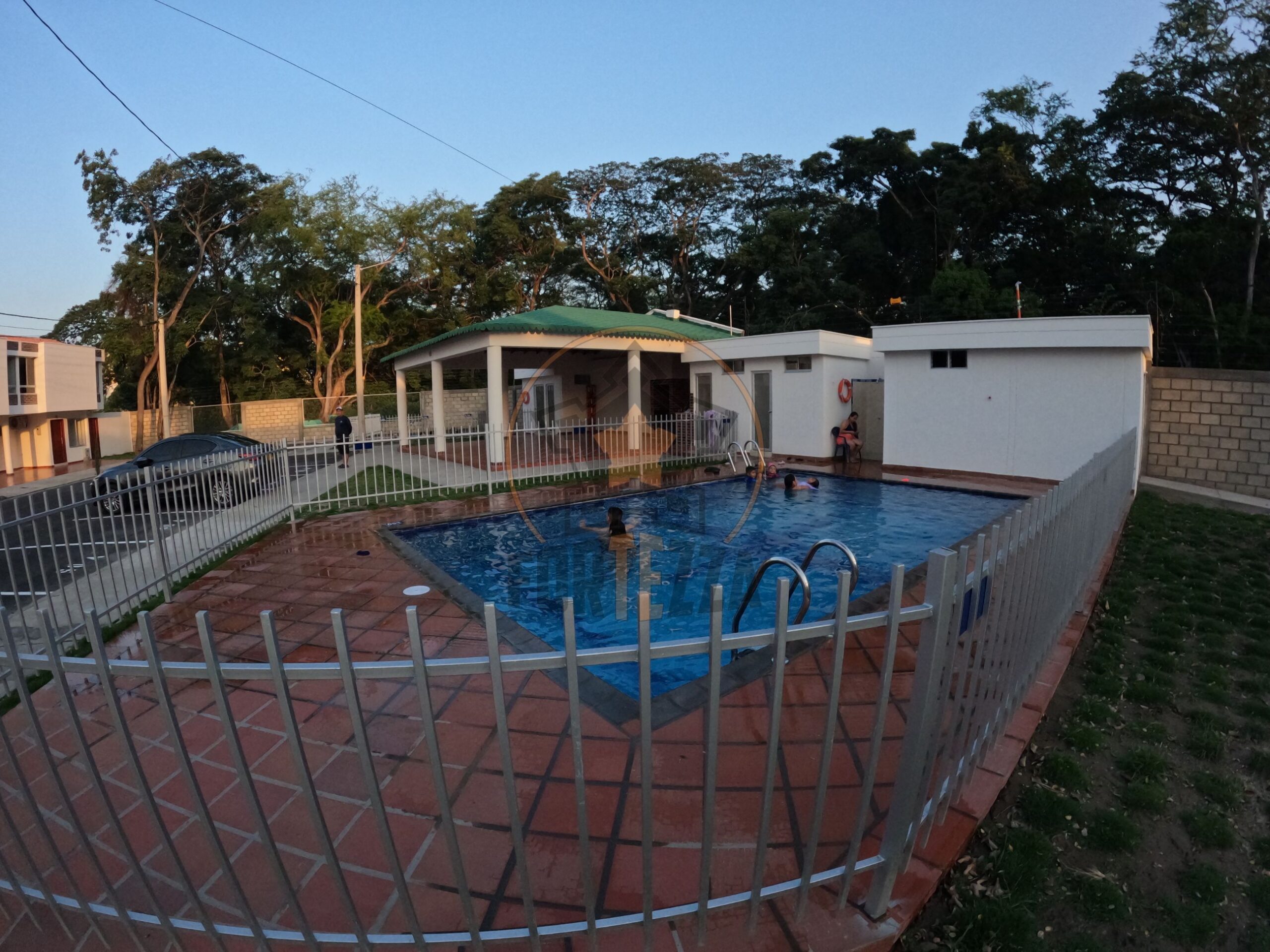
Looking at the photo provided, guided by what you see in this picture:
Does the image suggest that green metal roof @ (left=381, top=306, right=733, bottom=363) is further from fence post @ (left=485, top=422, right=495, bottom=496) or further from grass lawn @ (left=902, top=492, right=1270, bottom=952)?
grass lawn @ (left=902, top=492, right=1270, bottom=952)

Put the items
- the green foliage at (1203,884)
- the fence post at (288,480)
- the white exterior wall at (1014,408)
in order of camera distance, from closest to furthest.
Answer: the green foliage at (1203,884) < the fence post at (288,480) < the white exterior wall at (1014,408)

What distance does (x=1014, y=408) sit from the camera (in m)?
12.2

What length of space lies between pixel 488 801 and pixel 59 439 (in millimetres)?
31279

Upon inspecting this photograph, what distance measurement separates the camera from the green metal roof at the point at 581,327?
14.3 meters

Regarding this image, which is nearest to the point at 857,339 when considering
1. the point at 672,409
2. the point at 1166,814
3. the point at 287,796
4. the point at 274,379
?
the point at 672,409

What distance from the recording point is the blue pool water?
6520mm

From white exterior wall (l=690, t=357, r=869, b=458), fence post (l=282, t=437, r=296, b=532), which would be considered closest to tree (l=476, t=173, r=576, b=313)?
white exterior wall (l=690, t=357, r=869, b=458)

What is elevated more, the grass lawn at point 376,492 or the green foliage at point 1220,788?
the grass lawn at point 376,492

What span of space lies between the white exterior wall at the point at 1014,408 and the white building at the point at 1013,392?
1 cm

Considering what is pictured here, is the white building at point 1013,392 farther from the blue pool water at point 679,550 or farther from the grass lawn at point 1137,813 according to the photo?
the grass lawn at point 1137,813

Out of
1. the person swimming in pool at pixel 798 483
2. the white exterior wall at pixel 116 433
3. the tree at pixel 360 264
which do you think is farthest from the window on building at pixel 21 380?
the person swimming in pool at pixel 798 483

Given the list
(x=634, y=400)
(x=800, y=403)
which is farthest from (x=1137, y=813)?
(x=634, y=400)

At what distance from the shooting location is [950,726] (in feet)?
7.96

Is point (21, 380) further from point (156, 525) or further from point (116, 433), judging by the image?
point (156, 525)
